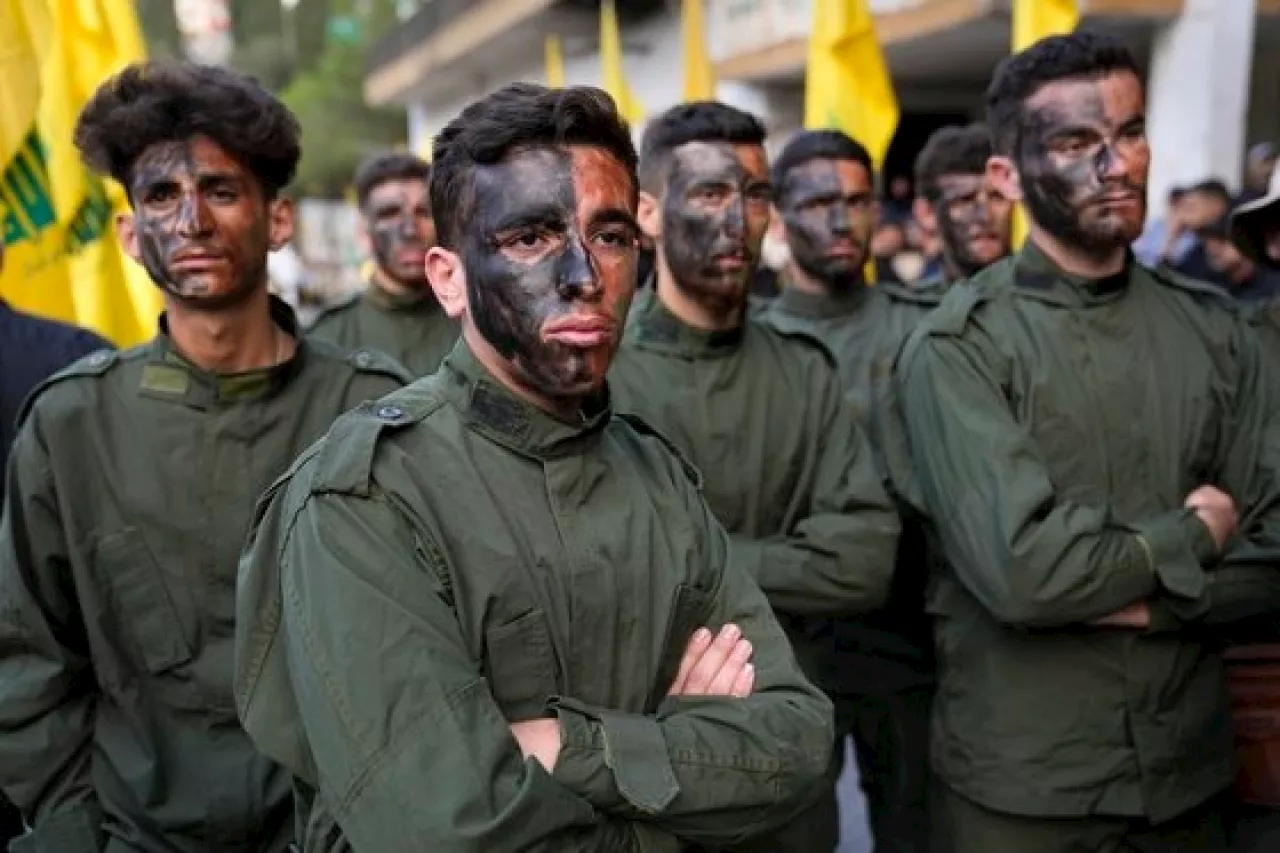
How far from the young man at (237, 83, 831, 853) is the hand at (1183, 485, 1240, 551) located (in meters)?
1.24

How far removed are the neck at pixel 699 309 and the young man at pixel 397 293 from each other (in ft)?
→ 6.47

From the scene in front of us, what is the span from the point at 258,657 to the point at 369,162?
436 centimetres

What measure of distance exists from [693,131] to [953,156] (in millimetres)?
2156

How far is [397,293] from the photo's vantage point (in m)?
5.71

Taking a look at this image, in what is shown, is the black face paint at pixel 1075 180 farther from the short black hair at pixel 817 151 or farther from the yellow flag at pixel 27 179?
the yellow flag at pixel 27 179

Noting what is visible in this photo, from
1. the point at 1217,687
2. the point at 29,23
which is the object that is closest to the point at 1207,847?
the point at 1217,687

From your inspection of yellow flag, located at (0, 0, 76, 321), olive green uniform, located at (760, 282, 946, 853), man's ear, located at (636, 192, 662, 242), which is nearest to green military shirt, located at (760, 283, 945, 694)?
olive green uniform, located at (760, 282, 946, 853)

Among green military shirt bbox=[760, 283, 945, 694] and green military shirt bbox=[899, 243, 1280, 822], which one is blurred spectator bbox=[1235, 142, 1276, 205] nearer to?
green military shirt bbox=[760, 283, 945, 694]

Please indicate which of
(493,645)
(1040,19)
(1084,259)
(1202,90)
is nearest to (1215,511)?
(1084,259)

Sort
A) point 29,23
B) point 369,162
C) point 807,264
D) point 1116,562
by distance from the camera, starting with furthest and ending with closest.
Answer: point 369,162 < point 807,264 < point 29,23 < point 1116,562

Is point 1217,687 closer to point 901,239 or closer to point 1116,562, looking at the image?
point 1116,562

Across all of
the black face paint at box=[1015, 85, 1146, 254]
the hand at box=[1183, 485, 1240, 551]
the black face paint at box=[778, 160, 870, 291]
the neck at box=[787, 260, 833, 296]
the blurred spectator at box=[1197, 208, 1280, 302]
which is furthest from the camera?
→ the blurred spectator at box=[1197, 208, 1280, 302]

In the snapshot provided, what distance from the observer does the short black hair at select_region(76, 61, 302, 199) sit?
294 centimetres

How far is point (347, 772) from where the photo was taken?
6.38 feet
